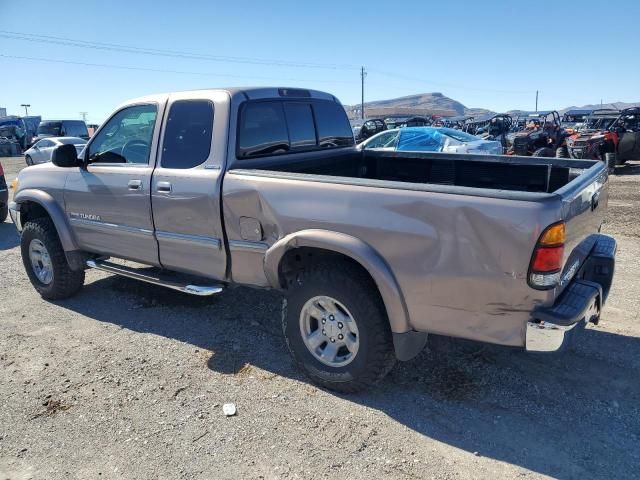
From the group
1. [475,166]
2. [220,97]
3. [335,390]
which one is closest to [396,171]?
[475,166]

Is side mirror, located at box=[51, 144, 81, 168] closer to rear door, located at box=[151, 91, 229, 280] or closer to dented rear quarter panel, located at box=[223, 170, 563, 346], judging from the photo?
rear door, located at box=[151, 91, 229, 280]

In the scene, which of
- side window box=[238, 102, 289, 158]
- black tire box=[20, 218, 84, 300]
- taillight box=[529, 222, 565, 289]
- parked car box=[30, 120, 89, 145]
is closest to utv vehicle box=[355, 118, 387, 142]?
black tire box=[20, 218, 84, 300]

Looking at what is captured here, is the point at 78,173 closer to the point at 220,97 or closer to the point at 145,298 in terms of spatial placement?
the point at 145,298

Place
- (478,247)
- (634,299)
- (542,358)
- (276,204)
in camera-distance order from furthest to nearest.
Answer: (634,299)
(542,358)
(276,204)
(478,247)

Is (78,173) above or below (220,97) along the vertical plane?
below

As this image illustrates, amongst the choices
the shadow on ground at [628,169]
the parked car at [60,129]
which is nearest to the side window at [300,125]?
the shadow on ground at [628,169]

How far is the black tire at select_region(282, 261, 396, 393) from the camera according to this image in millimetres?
3223

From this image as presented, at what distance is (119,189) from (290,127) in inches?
60.9

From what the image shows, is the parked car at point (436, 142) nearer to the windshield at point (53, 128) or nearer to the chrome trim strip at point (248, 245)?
the chrome trim strip at point (248, 245)

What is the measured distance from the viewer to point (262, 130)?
13.6ft

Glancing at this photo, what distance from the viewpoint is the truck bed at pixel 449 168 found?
4188 millimetres

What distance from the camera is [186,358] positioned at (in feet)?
13.4

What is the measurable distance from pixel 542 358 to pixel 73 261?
429cm

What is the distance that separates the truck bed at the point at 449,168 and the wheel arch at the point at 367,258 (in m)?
0.91
